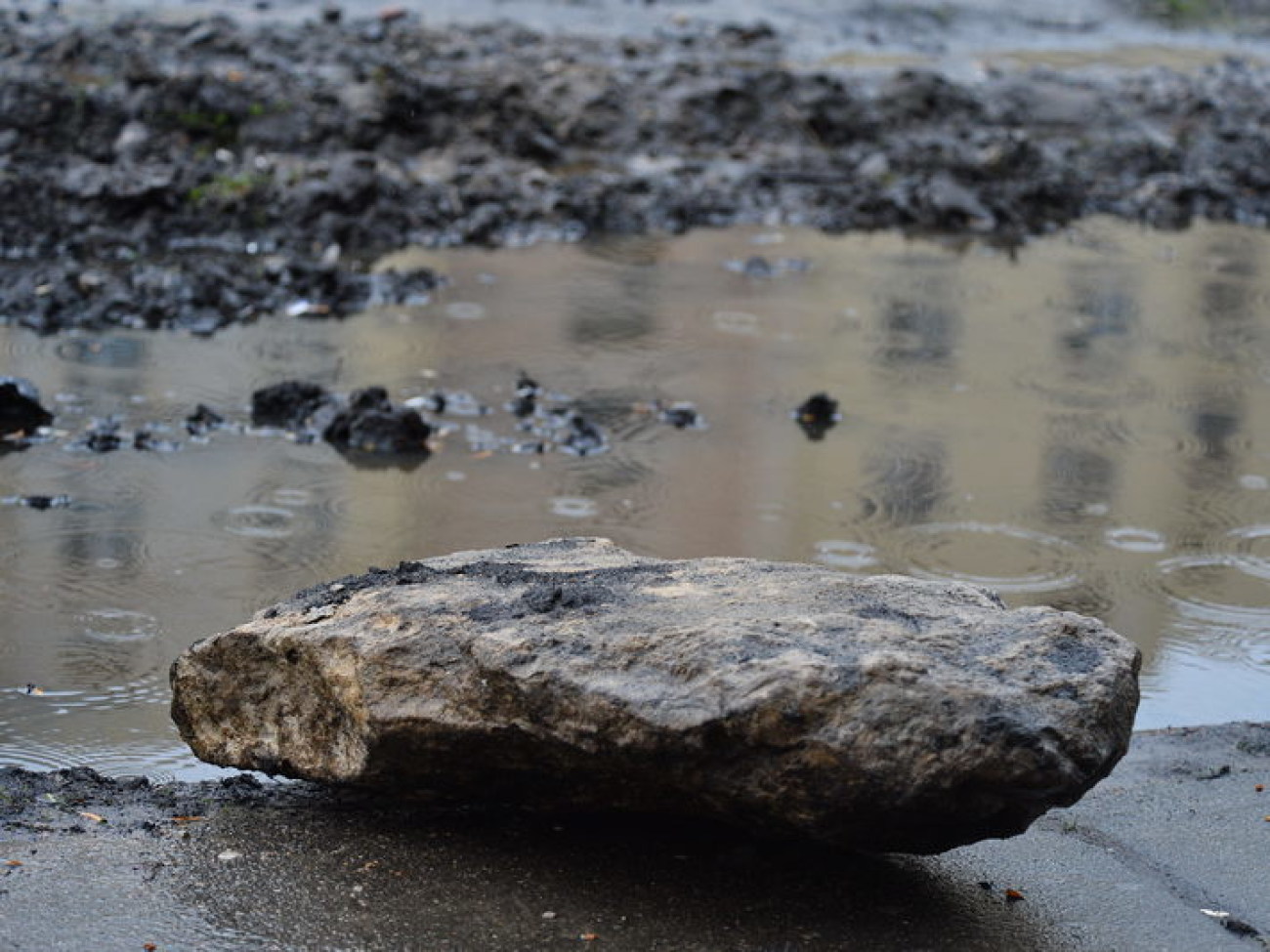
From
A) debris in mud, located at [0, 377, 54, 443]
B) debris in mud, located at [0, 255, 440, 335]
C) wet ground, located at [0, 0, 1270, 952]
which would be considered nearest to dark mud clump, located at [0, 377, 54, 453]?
debris in mud, located at [0, 377, 54, 443]

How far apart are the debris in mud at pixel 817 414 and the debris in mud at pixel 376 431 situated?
1790 mm

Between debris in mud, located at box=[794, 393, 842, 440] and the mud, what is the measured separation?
300cm

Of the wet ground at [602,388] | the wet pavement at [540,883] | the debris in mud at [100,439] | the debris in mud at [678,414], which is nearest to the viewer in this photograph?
the wet pavement at [540,883]

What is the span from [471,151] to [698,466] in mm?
7017

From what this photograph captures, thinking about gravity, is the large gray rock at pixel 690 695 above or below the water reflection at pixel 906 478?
above

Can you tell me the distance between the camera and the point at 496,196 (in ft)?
42.8

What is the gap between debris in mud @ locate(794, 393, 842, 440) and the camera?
842 centimetres

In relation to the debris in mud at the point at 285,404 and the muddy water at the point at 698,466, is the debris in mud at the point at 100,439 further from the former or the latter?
the debris in mud at the point at 285,404

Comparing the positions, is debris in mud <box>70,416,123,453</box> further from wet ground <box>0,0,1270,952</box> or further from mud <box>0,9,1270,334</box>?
mud <box>0,9,1270,334</box>

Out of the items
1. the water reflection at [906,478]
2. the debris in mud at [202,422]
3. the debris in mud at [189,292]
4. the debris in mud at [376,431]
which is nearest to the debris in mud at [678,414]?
the water reflection at [906,478]

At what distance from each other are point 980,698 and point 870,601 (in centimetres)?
53

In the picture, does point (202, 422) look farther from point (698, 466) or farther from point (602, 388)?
point (698, 466)

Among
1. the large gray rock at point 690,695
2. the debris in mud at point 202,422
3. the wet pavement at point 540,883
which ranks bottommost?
the wet pavement at point 540,883

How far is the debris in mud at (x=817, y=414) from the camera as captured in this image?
8.42 metres
